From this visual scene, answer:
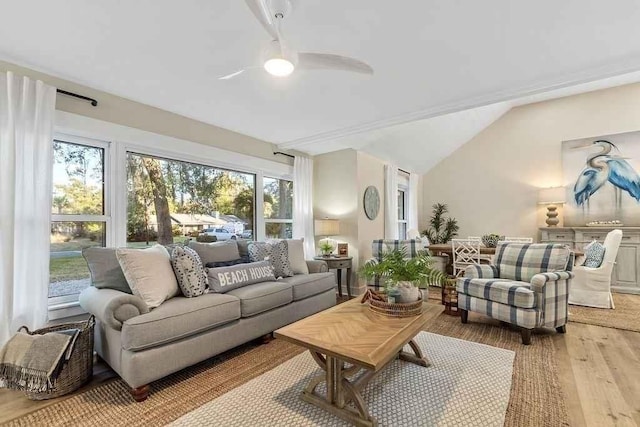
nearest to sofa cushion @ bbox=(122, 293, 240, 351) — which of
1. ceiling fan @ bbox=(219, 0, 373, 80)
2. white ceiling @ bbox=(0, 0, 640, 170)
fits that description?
ceiling fan @ bbox=(219, 0, 373, 80)

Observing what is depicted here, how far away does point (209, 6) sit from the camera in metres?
1.77

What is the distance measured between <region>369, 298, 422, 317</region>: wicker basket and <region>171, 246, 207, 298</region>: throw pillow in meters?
1.52

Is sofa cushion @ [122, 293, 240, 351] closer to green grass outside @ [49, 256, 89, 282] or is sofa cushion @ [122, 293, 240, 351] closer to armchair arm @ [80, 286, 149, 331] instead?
armchair arm @ [80, 286, 149, 331]

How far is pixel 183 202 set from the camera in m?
3.57

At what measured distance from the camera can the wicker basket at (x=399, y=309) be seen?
2.09 metres

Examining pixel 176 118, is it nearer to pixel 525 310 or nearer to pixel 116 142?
pixel 116 142

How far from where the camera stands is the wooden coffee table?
5.14 ft

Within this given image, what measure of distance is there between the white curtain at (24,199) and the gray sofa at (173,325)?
0.35m

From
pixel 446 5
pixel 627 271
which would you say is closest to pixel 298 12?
pixel 446 5

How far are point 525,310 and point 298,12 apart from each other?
10.2 feet

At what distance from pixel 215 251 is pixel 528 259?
3406 mm

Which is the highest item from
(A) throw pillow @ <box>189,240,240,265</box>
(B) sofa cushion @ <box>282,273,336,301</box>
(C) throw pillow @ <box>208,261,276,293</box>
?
(A) throw pillow @ <box>189,240,240,265</box>

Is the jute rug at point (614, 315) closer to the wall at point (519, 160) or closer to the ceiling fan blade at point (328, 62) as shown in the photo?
the wall at point (519, 160)

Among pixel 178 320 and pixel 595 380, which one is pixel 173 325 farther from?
pixel 595 380
